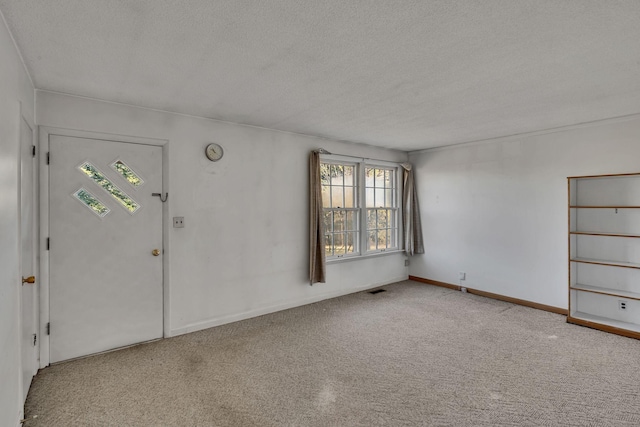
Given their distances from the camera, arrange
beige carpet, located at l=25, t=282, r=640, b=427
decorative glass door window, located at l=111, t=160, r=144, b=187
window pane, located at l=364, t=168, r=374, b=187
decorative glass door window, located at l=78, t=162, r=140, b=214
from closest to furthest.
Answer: beige carpet, located at l=25, t=282, r=640, b=427
decorative glass door window, located at l=78, t=162, r=140, b=214
decorative glass door window, located at l=111, t=160, r=144, b=187
window pane, located at l=364, t=168, r=374, b=187

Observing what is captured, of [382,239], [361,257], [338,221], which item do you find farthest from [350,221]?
[382,239]

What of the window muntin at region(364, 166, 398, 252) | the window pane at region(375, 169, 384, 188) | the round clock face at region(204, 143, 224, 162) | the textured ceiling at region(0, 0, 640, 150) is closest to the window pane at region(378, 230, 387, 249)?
the window muntin at region(364, 166, 398, 252)

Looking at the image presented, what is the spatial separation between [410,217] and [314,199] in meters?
2.15

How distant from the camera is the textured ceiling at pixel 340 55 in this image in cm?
166

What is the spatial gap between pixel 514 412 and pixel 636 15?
2515mm

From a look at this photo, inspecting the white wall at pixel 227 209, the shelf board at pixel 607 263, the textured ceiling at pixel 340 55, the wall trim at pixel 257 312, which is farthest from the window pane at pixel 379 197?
the shelf board at pixel 607 263

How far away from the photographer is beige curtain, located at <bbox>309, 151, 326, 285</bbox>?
4.48m

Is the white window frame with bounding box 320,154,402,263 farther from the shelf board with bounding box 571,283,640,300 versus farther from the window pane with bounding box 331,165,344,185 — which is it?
the shelf board with bounding box 571,283,640,300

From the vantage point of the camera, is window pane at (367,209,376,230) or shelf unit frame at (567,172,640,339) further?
window pane at (367,209,376,230)

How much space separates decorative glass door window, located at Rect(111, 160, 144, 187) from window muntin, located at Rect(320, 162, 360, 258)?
248 cm

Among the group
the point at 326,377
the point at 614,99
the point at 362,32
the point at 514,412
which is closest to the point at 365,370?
the point at 326,377

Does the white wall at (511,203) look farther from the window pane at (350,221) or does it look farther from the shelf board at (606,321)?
the window pane at (350,221)

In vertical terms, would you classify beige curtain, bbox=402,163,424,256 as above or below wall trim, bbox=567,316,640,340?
above

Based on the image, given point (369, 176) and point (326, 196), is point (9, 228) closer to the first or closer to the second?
point (326, 196)
